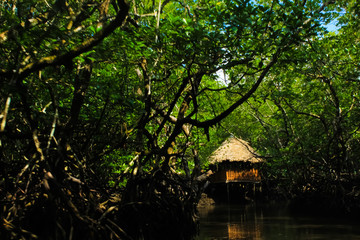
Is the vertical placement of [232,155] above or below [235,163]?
above

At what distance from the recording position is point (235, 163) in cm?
2477

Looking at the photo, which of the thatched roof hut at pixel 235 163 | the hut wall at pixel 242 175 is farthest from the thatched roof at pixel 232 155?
the hut wall at pixel 242 175

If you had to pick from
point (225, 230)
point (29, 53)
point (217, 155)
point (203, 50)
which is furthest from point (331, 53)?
point (217, 155)

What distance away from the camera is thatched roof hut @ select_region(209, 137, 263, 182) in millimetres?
23906

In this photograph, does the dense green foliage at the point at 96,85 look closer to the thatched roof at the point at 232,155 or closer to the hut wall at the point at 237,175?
the thatched roof at the point at 232,155

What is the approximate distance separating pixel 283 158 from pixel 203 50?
37.8 feet

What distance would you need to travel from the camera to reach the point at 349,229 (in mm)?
9648

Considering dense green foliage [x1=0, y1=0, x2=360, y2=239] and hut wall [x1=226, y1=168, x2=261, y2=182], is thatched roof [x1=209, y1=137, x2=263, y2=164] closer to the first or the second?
hut wall [x1=226, y1=168, x2=261, y2=182]

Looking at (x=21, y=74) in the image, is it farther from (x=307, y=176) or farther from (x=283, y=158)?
(x=307, y=176)

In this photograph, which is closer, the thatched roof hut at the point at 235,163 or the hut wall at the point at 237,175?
the thatched roof hut at the point at 235,163

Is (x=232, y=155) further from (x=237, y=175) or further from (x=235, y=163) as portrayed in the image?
(x=237, y=175)

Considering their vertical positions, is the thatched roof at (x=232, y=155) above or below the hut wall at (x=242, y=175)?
above

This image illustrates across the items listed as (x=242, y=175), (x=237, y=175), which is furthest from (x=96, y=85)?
(x=242, y=175)

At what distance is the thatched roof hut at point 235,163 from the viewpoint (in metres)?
23.9
